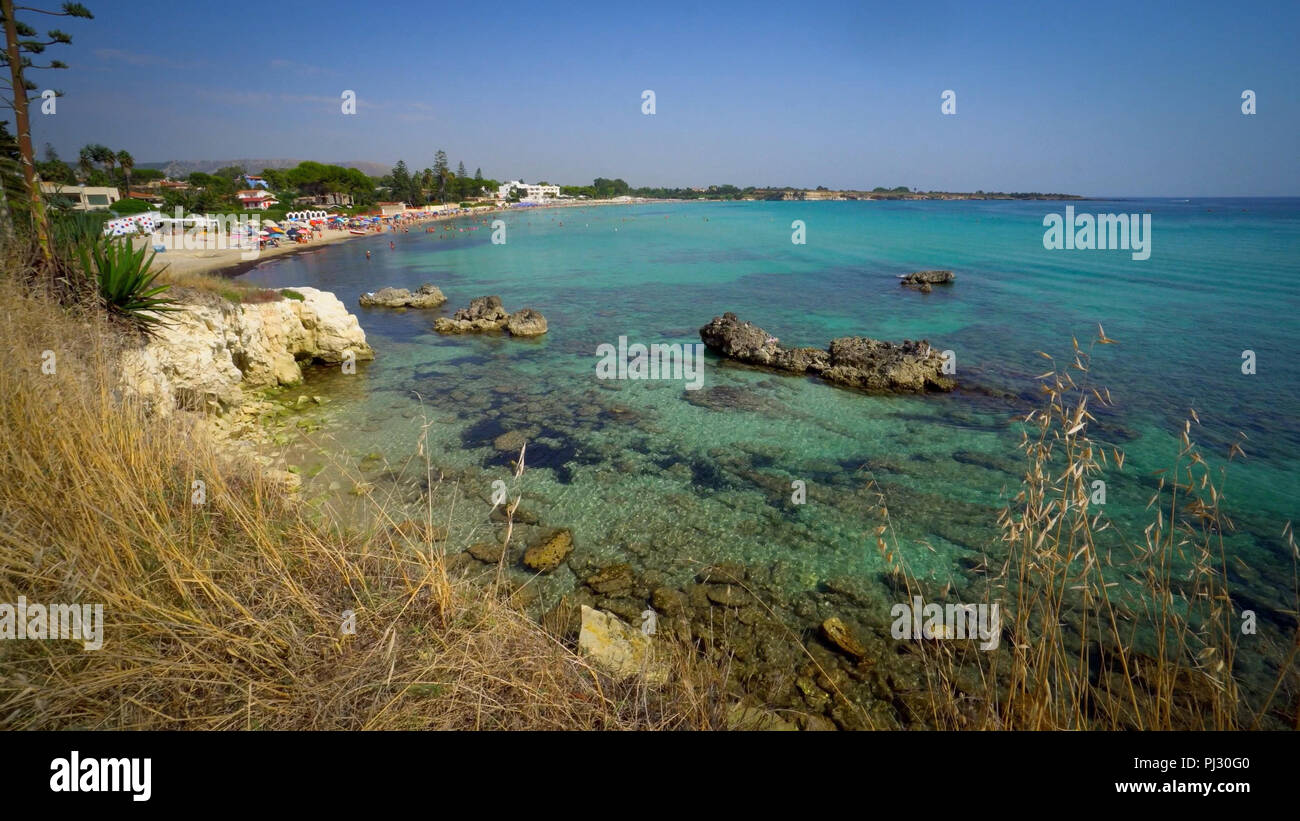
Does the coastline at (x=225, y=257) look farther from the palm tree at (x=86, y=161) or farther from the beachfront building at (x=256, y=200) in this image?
the palm tree at (x=86, y=161)

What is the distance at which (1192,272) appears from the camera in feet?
117

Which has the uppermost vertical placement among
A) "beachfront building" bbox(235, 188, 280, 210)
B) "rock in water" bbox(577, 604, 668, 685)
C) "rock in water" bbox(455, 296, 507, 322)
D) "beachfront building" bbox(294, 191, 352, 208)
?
"beachfront building" bbox(294, 191, 352, 208)

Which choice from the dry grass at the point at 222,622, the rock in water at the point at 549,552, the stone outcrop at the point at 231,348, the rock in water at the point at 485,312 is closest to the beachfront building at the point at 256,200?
the rock in water at the point at 485,312

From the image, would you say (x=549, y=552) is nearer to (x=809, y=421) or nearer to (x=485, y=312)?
(x=809, y=421)

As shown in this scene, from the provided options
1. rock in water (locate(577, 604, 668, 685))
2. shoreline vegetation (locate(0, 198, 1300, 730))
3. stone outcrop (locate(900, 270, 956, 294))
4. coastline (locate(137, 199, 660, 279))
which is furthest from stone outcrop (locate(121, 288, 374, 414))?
stone outcrop (locate(900, 270, 956, 294))

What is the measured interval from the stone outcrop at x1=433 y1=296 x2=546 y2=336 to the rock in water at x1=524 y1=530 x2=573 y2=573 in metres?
14.3

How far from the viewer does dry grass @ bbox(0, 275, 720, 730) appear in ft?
9.89

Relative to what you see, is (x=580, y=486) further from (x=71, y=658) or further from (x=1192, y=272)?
(x=1192, y=272)

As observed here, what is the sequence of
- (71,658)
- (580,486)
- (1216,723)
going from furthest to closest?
(580,486) < (71,658) < (1216,723)

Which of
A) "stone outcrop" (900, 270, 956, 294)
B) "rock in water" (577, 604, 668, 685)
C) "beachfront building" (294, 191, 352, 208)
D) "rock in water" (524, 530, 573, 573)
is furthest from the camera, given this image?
"beachfront building" (294, 191, 352, 208)

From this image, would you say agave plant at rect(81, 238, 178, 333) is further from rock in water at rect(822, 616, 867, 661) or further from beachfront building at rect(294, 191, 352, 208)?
beachfront building at rect(294, 191, 352, 208)

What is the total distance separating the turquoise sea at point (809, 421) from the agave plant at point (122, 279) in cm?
354
